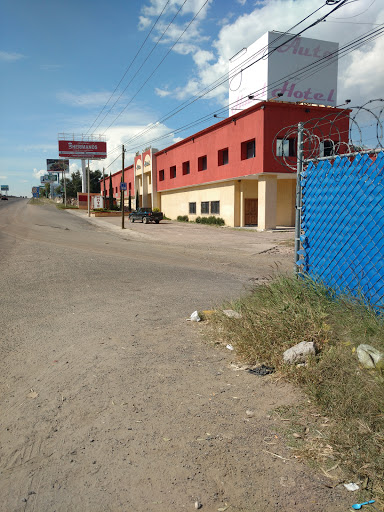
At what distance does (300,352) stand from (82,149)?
82.9m

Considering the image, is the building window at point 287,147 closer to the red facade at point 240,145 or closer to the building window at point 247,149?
the red facade at point 240,145

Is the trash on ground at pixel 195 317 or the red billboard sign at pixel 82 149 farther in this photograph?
the red billboard sign at pixel 82 149

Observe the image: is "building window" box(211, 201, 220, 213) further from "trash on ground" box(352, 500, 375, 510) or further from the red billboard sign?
the red billboard sign

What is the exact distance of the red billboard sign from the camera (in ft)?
258

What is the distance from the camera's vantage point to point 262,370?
4.04m

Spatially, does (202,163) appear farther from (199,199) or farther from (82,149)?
(82,149)

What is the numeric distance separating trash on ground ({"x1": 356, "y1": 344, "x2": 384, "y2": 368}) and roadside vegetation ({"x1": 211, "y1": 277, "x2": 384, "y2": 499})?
0.16 ft

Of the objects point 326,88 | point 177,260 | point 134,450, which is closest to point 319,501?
point 134,450

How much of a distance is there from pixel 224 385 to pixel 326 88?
37132 millimetres

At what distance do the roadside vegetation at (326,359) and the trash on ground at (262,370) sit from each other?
5 centimetres

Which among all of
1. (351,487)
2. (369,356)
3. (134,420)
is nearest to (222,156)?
(369,356)

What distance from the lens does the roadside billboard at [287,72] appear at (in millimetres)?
32594

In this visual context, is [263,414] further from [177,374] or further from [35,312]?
[35,312]

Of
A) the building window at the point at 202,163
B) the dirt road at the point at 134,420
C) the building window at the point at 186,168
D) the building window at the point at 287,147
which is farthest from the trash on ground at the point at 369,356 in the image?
the building window at the point at 186,168
